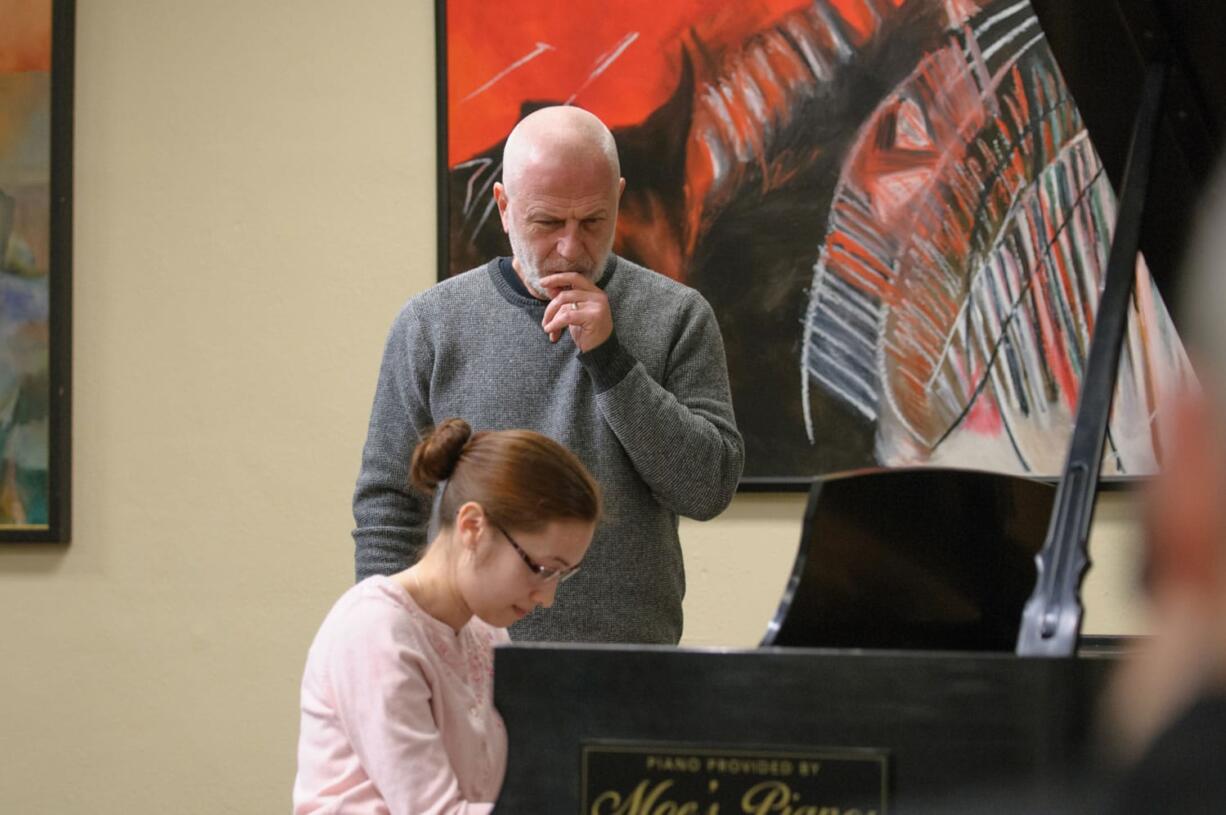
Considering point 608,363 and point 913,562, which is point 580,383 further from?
point 913,562

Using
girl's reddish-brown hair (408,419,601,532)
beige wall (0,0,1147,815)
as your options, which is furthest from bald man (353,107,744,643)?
beige wall (0,0,1147,815)

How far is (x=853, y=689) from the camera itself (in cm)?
121

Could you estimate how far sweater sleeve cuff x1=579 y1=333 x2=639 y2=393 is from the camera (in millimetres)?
2031

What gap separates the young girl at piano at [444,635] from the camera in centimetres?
163

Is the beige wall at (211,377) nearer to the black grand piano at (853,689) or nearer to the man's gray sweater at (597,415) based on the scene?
the man's gray sweater at (597,415)

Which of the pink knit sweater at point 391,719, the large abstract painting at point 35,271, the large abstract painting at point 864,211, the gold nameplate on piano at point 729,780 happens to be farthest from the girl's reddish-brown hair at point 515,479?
the large abstract painting at point 35,271

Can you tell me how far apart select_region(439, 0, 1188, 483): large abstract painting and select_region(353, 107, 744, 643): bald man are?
827mm

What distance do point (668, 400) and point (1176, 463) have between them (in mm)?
1348

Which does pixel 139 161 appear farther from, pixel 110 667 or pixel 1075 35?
pixel 1075 35

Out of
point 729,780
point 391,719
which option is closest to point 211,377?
point 391,719

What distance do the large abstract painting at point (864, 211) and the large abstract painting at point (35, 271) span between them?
3.25 ft

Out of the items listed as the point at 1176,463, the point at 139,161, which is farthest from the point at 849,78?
the point at 1176,463

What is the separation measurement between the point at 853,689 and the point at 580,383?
1014 millimetres

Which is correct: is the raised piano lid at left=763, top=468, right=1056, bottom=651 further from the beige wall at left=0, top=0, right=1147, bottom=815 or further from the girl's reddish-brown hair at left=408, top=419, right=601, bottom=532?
the beige wall at left=0, top=0, right=1147, bottom=815
